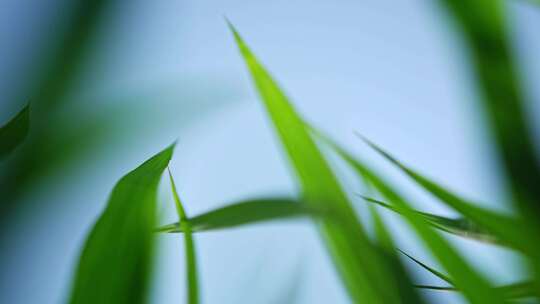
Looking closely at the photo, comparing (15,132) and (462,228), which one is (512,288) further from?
(15,132)

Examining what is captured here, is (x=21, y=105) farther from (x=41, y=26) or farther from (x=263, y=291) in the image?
(x=263, y=291)

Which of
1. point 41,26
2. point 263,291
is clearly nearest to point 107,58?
point 41,26

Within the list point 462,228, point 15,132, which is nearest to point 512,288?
point 462,228

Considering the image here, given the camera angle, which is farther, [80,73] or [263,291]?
[263,291]

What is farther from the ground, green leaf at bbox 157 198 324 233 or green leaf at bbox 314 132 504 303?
green leaf at bbox 157 198 324 233

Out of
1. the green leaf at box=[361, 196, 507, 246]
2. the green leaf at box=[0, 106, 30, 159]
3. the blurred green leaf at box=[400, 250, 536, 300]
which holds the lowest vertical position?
the blurred green leaf at box=[400, 250, 536, 300]
